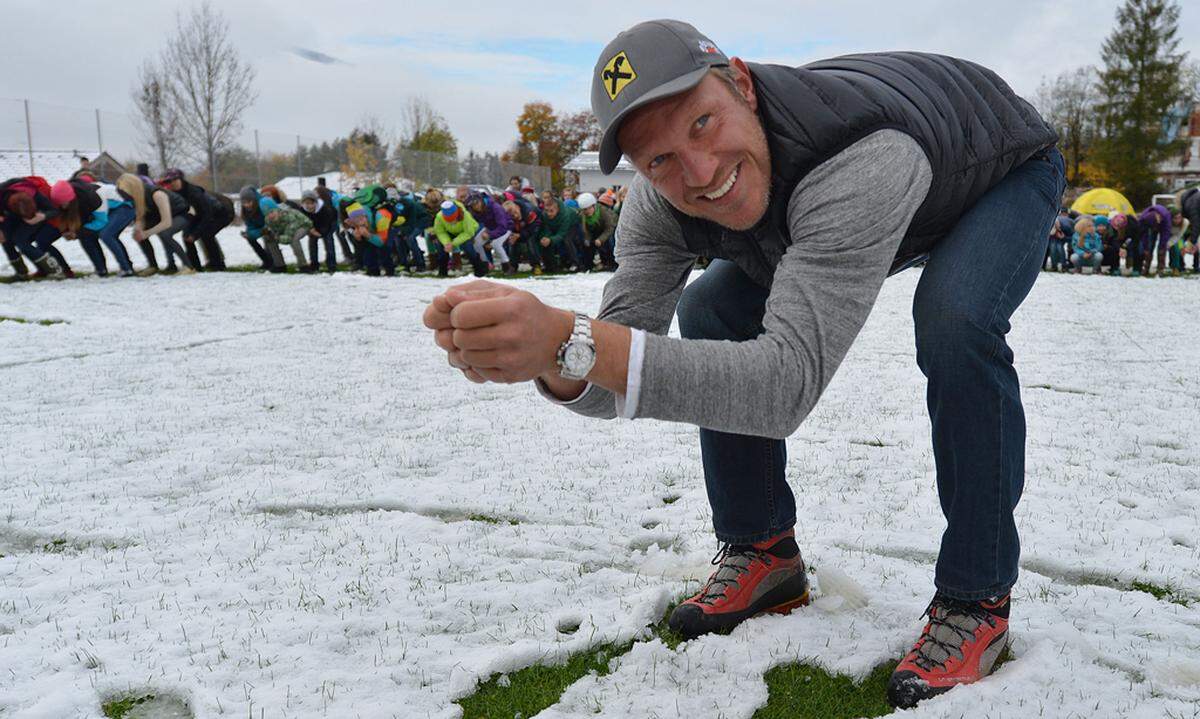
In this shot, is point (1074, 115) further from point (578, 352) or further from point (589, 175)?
point (578, 352)

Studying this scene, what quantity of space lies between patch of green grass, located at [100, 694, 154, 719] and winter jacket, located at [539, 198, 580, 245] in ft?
52.9

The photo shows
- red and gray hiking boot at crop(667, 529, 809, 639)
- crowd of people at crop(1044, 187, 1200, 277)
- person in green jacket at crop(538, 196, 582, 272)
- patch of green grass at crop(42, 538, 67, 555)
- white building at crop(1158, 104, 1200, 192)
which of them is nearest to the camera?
red and gray hiking boot at crop(667, 529, 809, 639)

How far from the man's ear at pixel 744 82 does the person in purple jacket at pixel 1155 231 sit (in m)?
20.4

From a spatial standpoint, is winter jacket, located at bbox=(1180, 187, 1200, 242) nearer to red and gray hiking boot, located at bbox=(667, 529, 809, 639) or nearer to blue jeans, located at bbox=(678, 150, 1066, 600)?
blue jeans, located at bbox=(678, 150, 1066, 600)

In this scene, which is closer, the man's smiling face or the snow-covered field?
the man's smiling face

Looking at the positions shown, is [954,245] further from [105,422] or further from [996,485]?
[105,422]

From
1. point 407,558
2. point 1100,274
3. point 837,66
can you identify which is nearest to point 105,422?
point 407,558

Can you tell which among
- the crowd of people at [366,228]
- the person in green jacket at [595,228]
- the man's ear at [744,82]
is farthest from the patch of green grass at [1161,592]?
the person in green jacket at [595,228]

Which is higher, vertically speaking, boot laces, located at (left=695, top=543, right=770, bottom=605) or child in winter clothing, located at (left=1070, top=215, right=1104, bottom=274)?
child in winter clothing, located at (left=1070, top=215, right=1104, bottom=274)

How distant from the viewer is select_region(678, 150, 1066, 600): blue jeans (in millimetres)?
1997

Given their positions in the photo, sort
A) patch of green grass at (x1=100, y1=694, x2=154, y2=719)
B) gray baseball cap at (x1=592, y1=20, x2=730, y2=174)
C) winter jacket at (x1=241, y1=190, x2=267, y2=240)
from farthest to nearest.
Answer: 1. winter jacket at (x1=241, y1=190, x2=267, y2=240)
2. patch of green grass at (x1=100, y1=694, x2=154, y2=719)
3. gray baseball cap at (x1=592, y1=20, x2=730, y2=174)

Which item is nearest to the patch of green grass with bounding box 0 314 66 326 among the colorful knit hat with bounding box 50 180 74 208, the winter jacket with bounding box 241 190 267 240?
the colorful knit hat with bounding box 50 180 74 208

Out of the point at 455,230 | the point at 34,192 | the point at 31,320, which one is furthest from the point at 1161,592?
the point at 34,192

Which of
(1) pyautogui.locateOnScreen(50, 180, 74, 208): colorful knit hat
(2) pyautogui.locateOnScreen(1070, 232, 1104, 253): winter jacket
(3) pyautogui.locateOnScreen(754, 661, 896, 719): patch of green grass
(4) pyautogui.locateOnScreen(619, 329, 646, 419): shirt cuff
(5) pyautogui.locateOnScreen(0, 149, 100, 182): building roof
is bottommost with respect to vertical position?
(3) pyautogui.locateOnScreen(754, 661, 896, 719): patch of green grass
